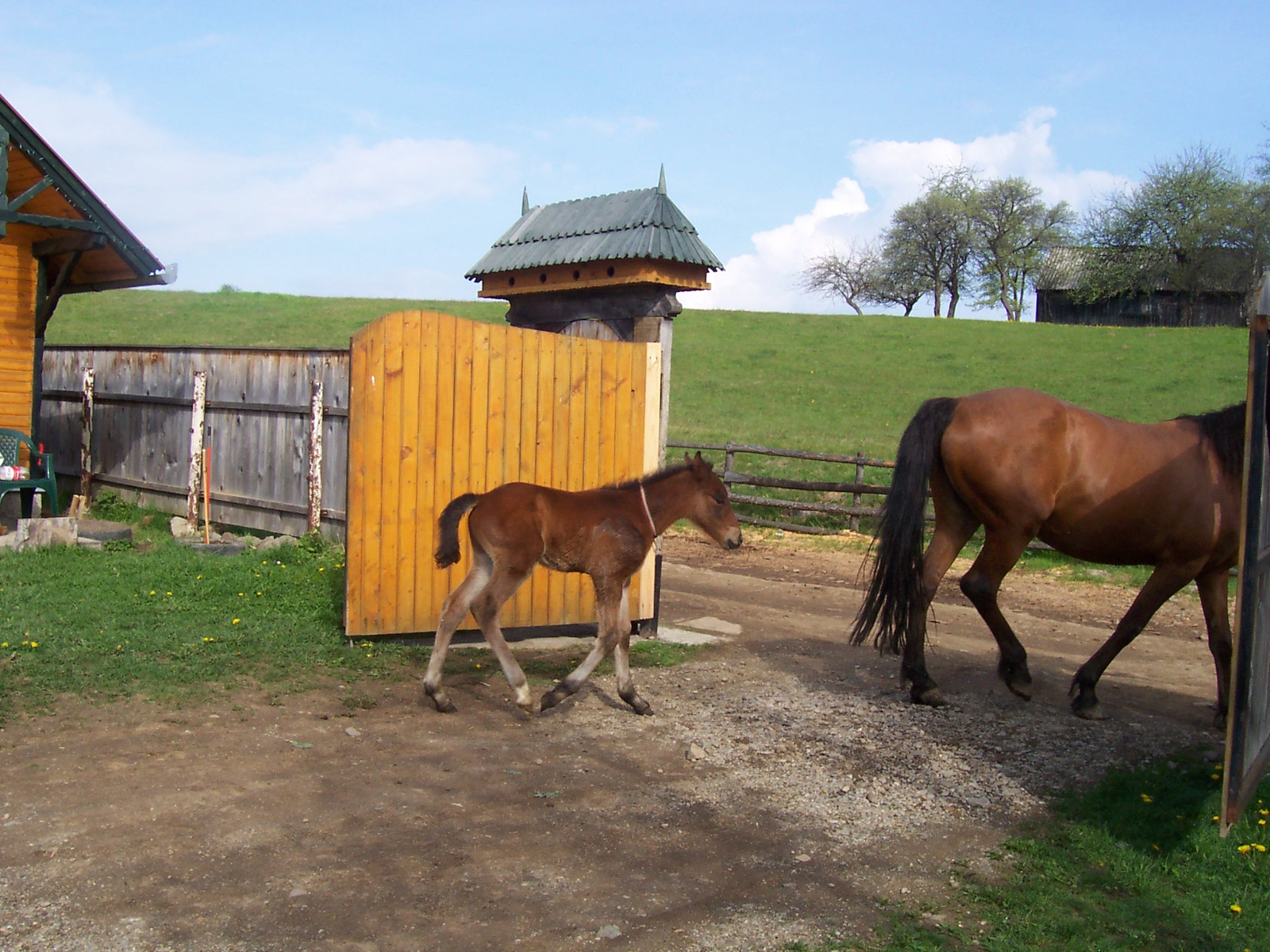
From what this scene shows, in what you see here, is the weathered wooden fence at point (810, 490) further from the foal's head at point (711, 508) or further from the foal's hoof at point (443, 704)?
the foal's hoof at point (443, 704)

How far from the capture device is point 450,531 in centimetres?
591

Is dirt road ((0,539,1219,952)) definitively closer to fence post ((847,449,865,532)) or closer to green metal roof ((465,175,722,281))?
green metal roof ((465,175,722,281))

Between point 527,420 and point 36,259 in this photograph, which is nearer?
point 527,420

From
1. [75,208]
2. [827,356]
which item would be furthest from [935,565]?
[827,356]

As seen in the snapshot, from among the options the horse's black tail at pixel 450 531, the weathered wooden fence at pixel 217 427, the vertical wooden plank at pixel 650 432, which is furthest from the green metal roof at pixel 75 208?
the horse's black tail at pixel 450 531

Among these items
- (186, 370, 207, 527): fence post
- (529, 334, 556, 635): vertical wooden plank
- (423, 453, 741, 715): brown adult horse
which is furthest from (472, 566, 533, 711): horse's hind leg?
(186, 370, 207, 527): fence post

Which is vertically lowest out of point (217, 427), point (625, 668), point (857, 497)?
point (625, 668)

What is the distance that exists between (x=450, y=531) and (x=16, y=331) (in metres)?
8.88

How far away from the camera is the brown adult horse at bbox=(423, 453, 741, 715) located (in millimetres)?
6020

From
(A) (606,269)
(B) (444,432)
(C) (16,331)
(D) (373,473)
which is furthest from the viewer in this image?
(C) (16,331)

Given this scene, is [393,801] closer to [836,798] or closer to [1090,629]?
Answer: [836,798]

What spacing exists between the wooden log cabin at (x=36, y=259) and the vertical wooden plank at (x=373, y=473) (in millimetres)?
6142

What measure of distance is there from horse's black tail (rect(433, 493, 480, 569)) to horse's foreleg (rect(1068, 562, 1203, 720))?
4246mm

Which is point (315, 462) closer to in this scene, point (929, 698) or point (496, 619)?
point (496, 619)
